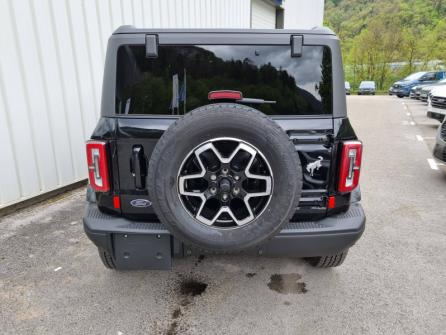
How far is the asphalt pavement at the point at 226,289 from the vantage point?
7.83ft

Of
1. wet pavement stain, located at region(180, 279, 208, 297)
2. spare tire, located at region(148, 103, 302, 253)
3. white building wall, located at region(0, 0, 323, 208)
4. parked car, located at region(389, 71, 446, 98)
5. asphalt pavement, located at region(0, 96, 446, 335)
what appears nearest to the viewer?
spare tire, located at region(148, 103, 302, 253)

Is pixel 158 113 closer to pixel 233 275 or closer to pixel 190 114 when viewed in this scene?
pixel 190 114

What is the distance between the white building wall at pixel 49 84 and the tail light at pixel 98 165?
8.18 ft

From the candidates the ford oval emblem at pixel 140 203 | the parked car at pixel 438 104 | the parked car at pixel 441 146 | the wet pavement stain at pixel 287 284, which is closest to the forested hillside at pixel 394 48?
the parked car at pixel 438 104

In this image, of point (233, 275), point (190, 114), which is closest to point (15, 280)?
point (233, 275)

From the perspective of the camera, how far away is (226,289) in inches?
109

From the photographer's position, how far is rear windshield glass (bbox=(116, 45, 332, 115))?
2.25 m

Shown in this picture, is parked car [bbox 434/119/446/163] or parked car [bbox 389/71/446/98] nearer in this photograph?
parked car [bbox 434/119/446/163]

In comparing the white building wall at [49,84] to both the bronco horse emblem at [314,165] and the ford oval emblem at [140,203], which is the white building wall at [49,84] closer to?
the ford oval emblem at [140,203]

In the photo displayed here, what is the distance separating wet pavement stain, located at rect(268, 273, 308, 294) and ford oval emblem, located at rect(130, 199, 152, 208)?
1263 millimetres

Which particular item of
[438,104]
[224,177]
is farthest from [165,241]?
[438,104]

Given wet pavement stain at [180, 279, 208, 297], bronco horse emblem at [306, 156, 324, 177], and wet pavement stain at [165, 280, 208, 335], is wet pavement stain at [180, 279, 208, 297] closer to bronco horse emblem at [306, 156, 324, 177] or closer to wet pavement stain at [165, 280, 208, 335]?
wet pavement stain at [165, 280, 208, 335]

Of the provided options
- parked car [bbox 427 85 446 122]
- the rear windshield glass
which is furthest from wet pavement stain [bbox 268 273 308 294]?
parked car [bbox 427 85 446 122]

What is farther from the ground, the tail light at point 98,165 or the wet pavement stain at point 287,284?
the tail light at point 98,165
